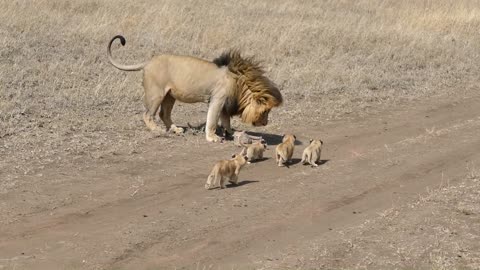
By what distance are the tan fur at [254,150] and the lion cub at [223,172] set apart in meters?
1.04

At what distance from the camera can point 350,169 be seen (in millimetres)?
10297

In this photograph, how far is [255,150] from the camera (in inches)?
411

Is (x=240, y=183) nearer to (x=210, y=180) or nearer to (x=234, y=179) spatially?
(x=234, y=179)

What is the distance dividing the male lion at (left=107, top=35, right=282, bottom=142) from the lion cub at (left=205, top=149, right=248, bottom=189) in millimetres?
2314

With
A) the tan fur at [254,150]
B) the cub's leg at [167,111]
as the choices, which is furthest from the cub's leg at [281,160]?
the cub's leg at [167,111]

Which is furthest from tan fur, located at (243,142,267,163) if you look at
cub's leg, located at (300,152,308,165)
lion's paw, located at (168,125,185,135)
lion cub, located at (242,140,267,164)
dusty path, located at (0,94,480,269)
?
lion's paw, located at (168,125,185,135)

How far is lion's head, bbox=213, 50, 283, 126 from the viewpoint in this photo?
38.2 feet

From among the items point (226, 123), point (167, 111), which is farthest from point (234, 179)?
point (167, 111)

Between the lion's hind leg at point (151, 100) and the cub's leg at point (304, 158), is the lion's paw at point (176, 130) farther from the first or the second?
the cub's leg at point (304, 158)

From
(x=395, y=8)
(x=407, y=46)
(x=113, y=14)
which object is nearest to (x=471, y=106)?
(x=407, y=46)

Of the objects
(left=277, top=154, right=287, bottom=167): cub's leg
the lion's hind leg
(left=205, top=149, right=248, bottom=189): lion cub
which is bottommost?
(left=277, top=154, right=287, bottom=167): cub's leg

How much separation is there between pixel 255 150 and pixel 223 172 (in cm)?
140

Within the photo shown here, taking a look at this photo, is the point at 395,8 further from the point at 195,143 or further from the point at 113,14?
the point at 195,143

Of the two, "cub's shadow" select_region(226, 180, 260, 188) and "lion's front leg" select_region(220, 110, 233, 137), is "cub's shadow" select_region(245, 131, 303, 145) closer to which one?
"lion's front leg" select_region(220, 110, 233, 137)
